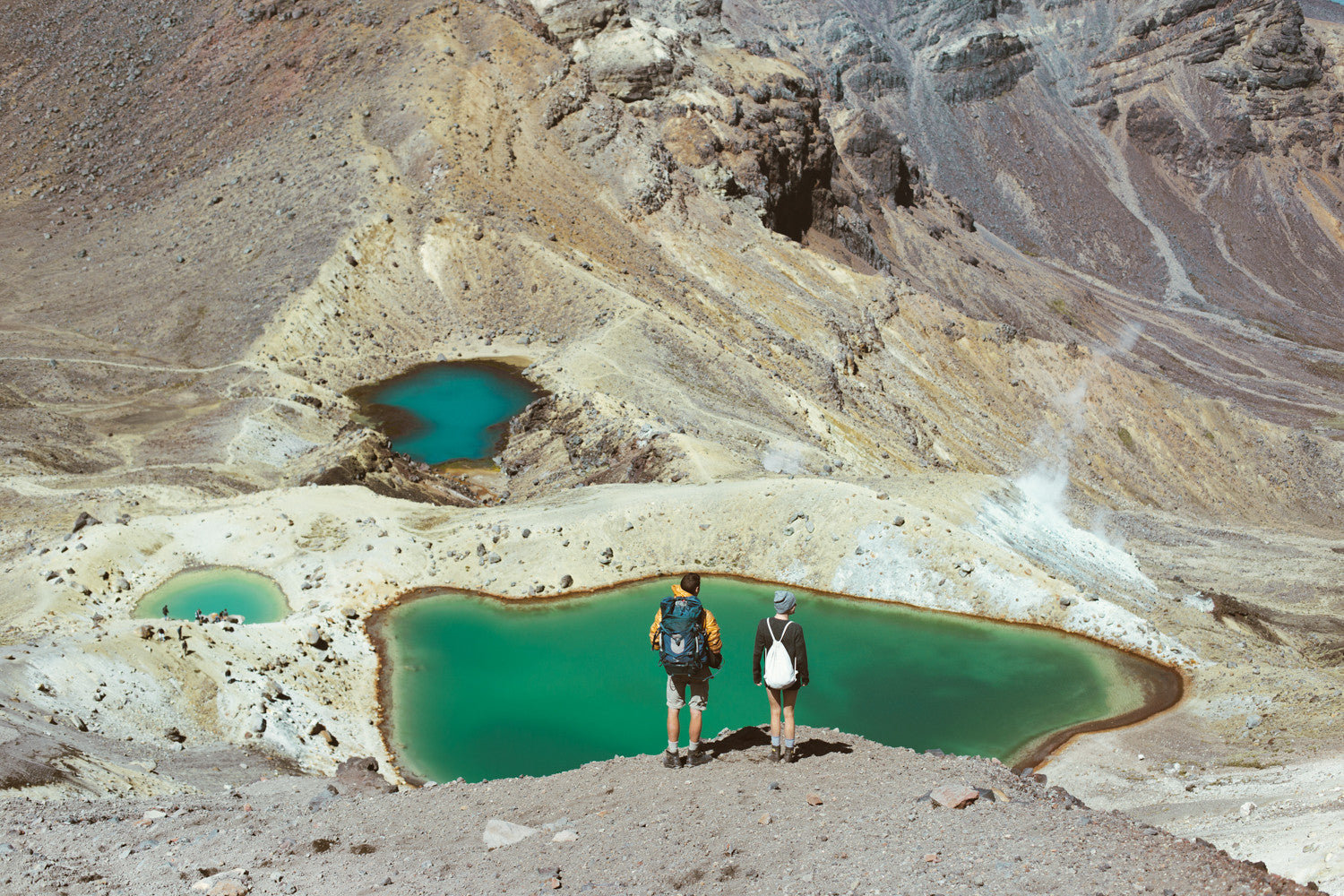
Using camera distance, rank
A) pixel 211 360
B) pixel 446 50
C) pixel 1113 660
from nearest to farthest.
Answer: pixel 1113 660, pixel 211 360, pixel 446 50

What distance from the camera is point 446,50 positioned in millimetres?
56719

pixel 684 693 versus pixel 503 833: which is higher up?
pixel 684 693

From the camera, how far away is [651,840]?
10.3 meters

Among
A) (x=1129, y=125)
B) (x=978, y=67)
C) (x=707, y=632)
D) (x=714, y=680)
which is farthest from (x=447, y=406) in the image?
(x=1129, y=125)

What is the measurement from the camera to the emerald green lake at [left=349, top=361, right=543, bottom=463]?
36469mm

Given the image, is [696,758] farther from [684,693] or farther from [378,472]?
[378,472]

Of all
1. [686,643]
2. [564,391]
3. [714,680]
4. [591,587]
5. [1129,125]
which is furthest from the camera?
[1129,125]

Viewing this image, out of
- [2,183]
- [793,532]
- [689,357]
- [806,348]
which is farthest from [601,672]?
[2,183]

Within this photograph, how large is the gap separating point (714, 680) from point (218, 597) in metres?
11.4

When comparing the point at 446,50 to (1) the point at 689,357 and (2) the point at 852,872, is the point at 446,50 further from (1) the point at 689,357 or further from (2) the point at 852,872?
(2) the point at 852,872

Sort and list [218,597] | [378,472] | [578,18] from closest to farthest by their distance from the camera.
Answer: [218,597], [378,472], [578,18]

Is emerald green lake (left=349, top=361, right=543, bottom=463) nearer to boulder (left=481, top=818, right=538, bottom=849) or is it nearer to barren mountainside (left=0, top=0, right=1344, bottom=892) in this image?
barren mountainside (left=0, top=0, right=1344, bottom=892)

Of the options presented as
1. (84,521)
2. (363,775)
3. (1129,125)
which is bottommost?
(363,775)

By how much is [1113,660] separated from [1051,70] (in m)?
144
